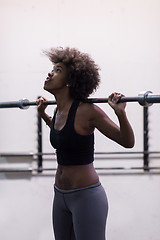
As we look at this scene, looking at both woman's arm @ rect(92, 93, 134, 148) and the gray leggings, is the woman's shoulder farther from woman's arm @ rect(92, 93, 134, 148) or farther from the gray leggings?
the gray leggings

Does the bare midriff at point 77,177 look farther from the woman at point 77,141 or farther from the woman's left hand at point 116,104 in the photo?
the woman's left hand at point 116,104

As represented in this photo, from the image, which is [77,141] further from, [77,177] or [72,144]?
[77,177]

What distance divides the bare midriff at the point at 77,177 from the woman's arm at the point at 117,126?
18 centimetres

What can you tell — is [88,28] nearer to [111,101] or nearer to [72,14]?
[72,14]

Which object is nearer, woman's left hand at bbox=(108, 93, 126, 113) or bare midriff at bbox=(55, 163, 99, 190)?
woman's left hand at bbox=(108, 93, 126, 113)

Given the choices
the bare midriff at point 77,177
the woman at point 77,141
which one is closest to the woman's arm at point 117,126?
the woman at point 77,141

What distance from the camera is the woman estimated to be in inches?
41.0

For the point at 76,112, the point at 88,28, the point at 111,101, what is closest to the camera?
the point at 111,101

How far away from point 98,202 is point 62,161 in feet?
0.67

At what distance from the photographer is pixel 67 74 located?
1.14 metres

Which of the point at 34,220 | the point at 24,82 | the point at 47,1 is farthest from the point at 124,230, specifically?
the point at 47,1

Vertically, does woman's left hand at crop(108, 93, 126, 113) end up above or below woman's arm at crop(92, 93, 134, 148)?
above

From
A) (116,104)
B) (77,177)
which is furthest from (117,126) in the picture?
(77,177)

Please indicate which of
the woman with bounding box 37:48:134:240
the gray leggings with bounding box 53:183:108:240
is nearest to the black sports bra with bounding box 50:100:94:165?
the woman with bounding box 37:48:134:240
